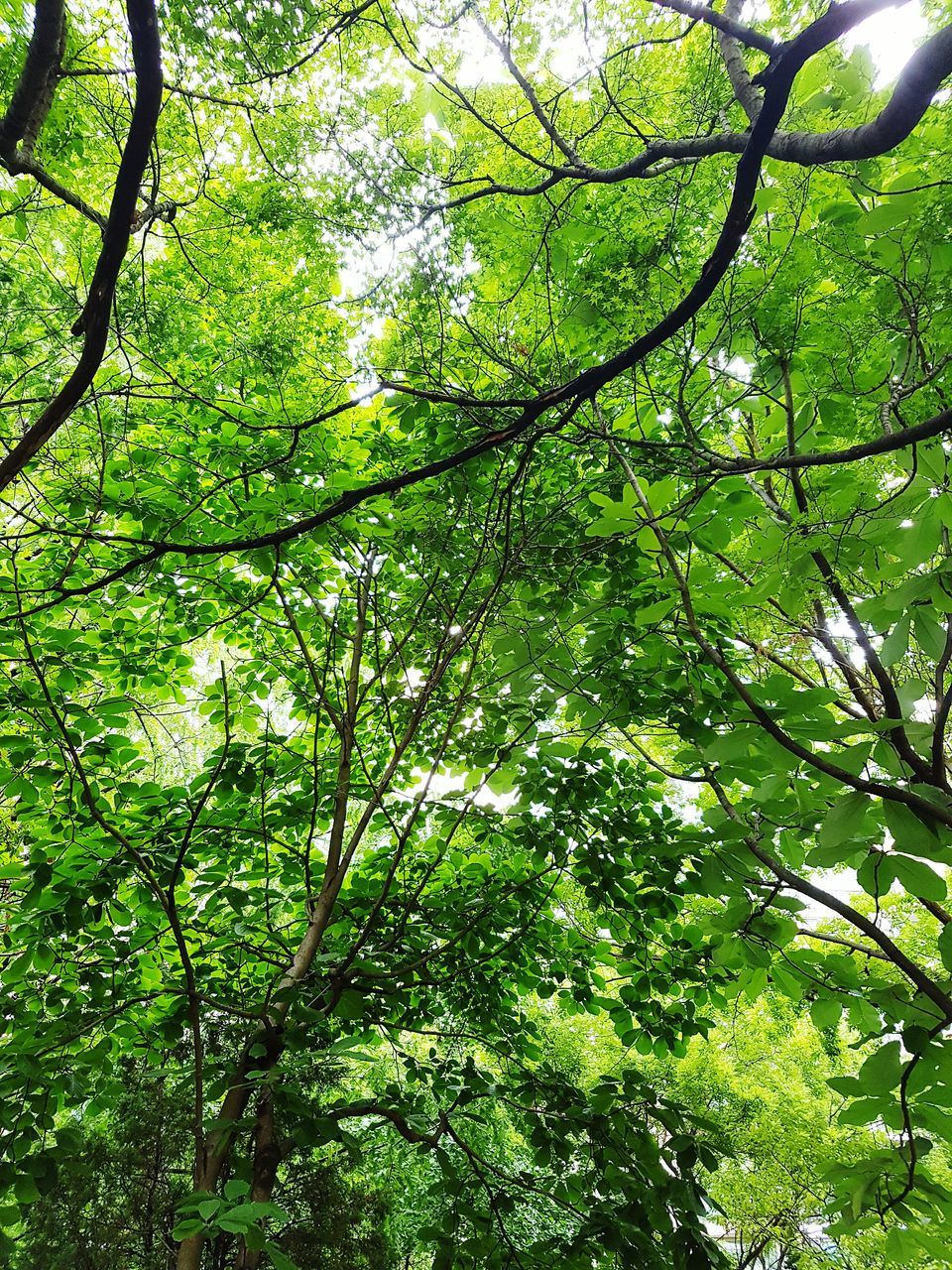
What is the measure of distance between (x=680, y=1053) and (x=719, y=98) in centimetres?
341

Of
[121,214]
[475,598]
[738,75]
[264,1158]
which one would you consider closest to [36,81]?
[121,214]

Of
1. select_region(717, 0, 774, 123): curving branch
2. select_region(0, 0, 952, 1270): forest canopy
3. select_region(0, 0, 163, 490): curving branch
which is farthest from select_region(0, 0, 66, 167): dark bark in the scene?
select_region(717, 0, 774, 123): curving branch

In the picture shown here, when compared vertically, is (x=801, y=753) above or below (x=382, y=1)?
below

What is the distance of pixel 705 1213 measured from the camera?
1431 mm

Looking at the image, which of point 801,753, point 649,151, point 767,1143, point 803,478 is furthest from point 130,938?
point 767,1143

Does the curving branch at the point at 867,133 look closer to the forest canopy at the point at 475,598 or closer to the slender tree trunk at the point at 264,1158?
the forest canopy at the point at 475,598

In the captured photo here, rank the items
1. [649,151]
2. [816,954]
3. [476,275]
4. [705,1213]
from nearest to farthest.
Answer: [705,1213] < [816,954] < [649,151] < [476,275]

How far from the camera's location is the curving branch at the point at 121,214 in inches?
37.7

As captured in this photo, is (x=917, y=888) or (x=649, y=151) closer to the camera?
(x=917, y=888)

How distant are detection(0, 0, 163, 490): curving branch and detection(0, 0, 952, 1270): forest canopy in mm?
10

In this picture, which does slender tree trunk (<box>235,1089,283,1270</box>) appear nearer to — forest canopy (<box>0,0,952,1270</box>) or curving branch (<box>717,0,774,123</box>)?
forest canopy (<box>0,0,952,1270</box>)

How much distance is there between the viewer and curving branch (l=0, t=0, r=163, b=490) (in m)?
0.96

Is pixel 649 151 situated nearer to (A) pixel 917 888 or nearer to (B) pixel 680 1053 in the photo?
(A) pixel 917 888

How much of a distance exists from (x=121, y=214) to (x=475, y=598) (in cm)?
159
